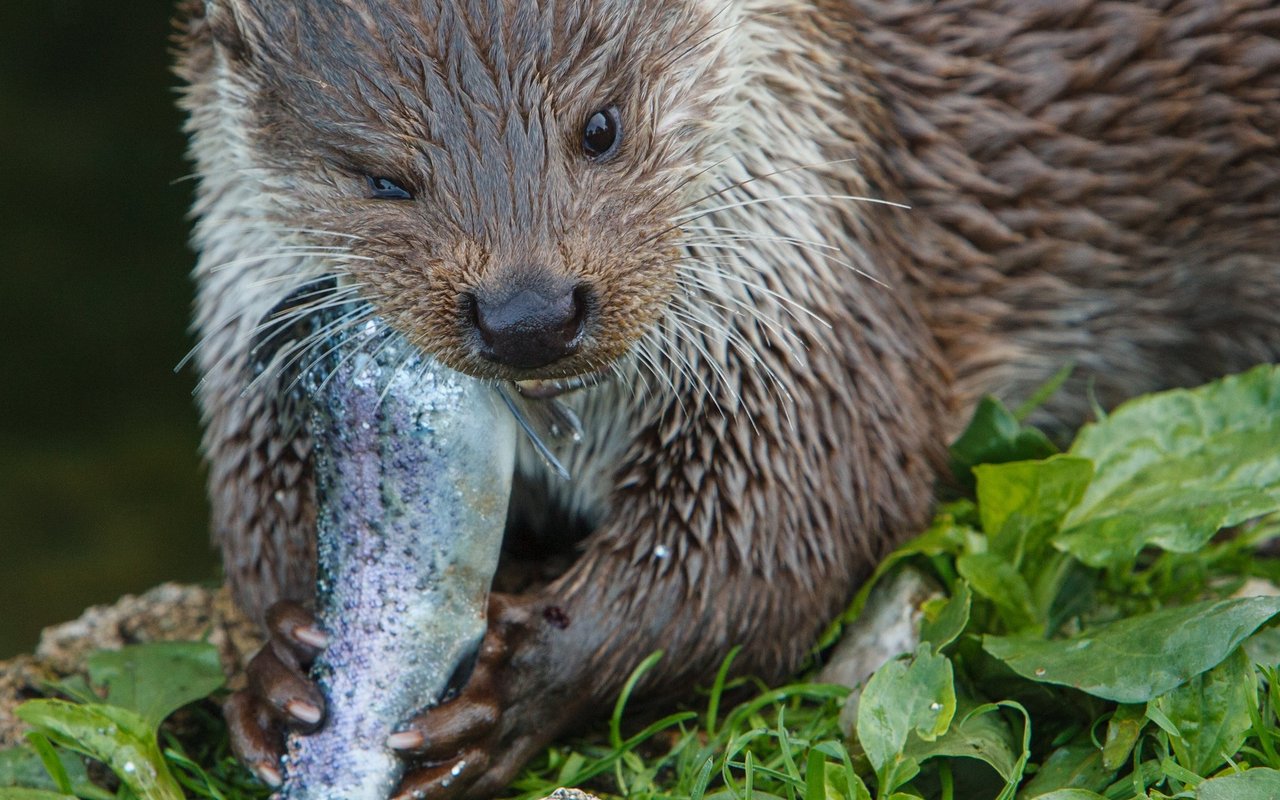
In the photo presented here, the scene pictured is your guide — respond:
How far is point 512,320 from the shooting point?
1.64m

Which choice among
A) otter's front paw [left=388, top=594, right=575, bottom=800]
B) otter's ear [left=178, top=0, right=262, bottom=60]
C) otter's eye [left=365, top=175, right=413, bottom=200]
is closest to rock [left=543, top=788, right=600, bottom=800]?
otter's front paw [left=388, top=594, right=575, bottom=800]

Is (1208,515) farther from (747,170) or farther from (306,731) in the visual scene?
(306,731)

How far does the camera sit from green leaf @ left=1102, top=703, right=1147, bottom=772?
68.0 inches

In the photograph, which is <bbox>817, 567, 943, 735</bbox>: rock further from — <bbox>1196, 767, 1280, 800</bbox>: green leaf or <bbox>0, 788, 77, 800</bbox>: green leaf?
<bbox>0, 788, 77, 800</bbox>: green leaf

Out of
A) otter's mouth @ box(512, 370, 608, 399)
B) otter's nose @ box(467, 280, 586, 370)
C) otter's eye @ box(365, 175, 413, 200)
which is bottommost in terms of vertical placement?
otter's mouth @ box(512, 370, 608, 399)

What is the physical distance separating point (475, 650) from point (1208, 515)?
0.95m

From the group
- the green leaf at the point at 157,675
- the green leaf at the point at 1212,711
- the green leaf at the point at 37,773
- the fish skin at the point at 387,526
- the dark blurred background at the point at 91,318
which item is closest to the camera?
the green leaf at the point at 1212,711

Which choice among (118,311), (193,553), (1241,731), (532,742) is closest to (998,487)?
(1241,731)

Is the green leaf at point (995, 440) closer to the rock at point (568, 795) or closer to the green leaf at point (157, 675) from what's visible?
the rock at point (568, 795)

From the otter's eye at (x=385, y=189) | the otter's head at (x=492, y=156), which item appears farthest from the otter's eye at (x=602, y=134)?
the otter's eye at (x=385, y=189)

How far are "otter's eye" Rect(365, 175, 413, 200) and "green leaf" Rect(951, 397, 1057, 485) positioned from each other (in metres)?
0.96

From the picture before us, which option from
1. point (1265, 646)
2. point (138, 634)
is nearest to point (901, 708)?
point (1265, 646)

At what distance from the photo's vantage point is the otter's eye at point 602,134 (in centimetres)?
183

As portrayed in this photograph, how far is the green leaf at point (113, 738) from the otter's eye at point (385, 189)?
2.39 ft
